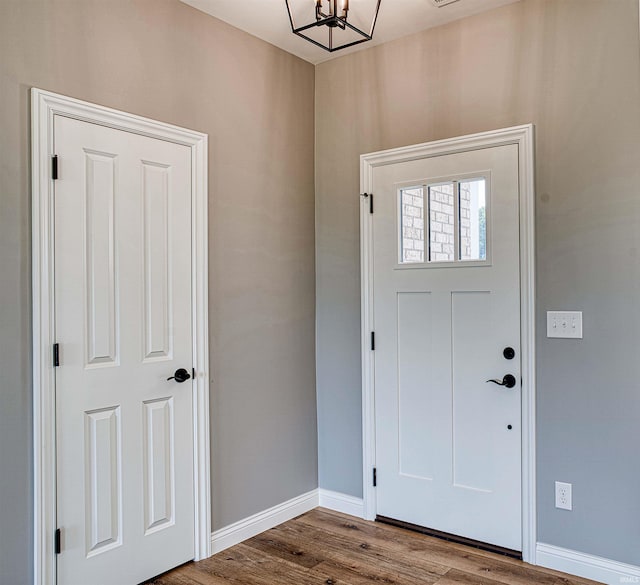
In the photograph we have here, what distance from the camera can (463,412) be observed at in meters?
3.06

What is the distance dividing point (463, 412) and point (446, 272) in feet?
2.51

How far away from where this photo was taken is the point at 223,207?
3051mm

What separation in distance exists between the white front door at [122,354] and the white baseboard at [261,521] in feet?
0.65

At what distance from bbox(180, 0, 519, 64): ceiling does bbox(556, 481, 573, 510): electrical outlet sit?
2.41 meters

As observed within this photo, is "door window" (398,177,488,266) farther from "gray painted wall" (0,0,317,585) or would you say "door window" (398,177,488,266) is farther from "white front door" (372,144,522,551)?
"gray painted wall" (0,0,317,585)

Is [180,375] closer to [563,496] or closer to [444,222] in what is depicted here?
[444,222]

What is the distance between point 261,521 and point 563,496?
1.63 m

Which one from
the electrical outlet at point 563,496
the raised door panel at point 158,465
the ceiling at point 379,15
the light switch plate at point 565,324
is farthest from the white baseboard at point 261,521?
the ceiling at point 379,15

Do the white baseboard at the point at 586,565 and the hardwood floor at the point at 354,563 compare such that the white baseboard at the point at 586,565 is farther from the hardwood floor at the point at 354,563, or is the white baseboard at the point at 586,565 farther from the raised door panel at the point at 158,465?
the raised door panel at the point at 158,465

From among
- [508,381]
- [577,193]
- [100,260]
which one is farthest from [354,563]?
[577,193]

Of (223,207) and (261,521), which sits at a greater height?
(223,207)

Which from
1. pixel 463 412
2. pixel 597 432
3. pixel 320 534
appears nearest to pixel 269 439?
pixel 320 534

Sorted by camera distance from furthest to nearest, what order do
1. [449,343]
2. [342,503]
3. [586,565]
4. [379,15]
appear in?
[342,503] < [449,343] < [379,15] < [586,565]

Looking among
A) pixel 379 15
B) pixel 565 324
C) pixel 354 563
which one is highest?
pixel 379 15
